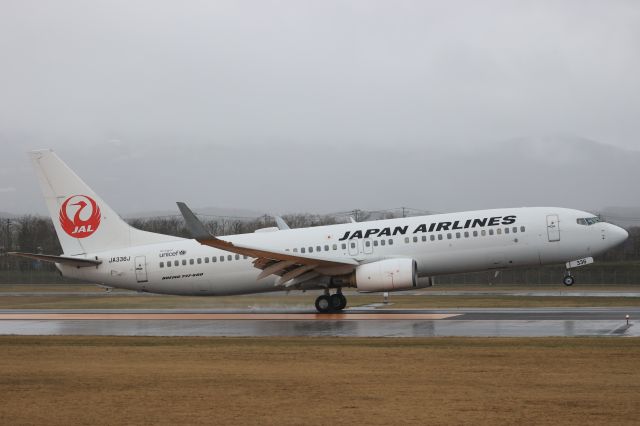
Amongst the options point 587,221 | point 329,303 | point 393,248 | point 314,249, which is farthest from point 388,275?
point 587,221

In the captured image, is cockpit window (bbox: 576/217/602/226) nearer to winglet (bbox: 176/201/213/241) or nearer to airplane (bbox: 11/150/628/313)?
airplane (bbox: 11/150/628/313)

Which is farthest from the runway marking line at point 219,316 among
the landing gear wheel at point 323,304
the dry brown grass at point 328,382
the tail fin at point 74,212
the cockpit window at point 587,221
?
the dry brown grass at point 328,382

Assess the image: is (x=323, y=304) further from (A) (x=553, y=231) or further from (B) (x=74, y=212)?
(B) (x=74, y=212)

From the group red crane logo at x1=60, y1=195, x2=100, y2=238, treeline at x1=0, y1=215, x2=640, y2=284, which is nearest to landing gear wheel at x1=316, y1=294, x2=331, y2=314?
red crane logo at x1=60, y1=195, x2=100, y2=238

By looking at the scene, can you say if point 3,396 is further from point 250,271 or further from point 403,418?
point 250,271

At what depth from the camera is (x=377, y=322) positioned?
3269cm

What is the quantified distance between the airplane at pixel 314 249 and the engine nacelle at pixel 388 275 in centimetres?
4

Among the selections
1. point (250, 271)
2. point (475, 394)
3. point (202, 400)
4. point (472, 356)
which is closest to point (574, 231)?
point (250, 271)

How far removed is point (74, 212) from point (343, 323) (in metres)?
15.9

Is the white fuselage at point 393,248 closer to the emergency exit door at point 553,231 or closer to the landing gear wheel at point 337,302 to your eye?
the emergency exit door at point 553,231

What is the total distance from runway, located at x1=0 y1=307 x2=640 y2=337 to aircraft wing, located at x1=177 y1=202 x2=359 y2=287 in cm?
178

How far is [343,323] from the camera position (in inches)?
1289

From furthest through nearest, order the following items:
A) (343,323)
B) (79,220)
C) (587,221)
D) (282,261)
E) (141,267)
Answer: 1. (79,220)
2. (141,267)
3. (587,221)
4. (282,261)
5. (343,323)

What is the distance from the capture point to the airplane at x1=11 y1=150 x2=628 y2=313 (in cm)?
3775
